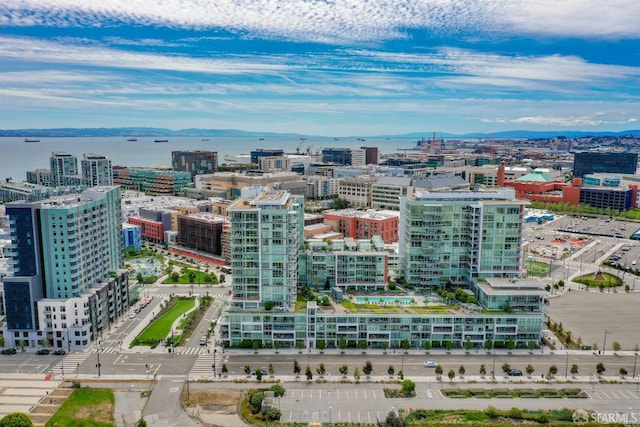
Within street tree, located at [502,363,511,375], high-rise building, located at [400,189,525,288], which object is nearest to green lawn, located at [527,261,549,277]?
high-rise building, located at [400,189,525,288]

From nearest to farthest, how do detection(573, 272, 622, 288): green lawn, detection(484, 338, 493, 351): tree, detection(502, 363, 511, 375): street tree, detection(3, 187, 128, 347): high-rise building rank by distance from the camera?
detection(502, 363, 511, 375): street tree → detection(3, 187, 128, 347): high-rise building → detection(484, 338, 493, 351): tree → detection(573, 272, 622, 288): green lawn

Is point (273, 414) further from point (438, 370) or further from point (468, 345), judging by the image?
point (468, 345)

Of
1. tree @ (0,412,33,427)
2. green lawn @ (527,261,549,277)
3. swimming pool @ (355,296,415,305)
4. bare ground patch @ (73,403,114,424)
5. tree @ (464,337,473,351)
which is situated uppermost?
swimming pool @ (355,296,415,305)

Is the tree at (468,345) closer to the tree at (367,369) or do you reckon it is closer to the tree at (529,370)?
the tree at (529,370)

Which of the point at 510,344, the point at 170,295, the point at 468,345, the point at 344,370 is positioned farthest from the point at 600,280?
the point at 170,295

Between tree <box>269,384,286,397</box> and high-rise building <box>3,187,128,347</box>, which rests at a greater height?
high-rise building <box>3,187,128,347</box>

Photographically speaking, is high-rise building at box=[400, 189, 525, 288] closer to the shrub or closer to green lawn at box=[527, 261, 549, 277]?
green lawn at box=[527, 261, 549, 277]
